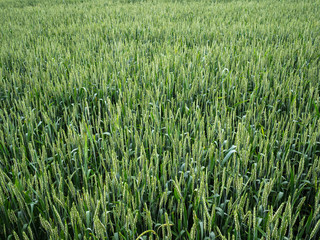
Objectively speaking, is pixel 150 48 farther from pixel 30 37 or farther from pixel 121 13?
pixel 121 13

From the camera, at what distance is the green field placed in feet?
3.03

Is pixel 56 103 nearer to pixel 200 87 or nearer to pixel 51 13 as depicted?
pixel 200 87

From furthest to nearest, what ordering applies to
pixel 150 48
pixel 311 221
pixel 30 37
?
pixel 30 37 → pixel 150 48 → pixel 311 221

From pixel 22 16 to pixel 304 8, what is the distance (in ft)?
20.7

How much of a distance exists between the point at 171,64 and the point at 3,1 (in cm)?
997

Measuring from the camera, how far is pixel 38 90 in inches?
81.7

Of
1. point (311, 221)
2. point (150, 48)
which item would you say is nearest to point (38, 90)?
point (150, 48)

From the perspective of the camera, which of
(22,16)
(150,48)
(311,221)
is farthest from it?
(22,16)

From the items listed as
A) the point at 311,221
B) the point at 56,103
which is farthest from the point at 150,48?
the point at 311,221

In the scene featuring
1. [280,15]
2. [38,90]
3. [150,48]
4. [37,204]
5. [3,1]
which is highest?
[3,1]

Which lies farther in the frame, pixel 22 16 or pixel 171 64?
pixel 22 16

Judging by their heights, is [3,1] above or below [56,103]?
above

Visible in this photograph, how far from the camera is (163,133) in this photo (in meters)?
1.49

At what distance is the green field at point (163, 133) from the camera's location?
0.92 metres
